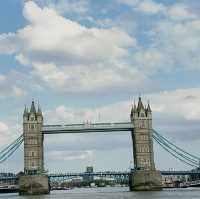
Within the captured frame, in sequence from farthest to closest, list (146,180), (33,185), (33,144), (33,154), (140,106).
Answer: (140,106) → (33,144) → (33,154) → (146,180) → (33,185)

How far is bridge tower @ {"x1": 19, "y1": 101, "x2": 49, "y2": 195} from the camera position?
119m

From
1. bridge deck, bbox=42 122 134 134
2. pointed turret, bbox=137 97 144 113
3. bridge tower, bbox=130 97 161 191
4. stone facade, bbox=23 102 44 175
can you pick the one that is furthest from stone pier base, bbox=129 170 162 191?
stone facade, bbox=23 102 44 175

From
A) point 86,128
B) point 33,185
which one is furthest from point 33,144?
point 86,128

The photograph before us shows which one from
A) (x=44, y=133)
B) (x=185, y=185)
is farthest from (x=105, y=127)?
(x=185, y=185)

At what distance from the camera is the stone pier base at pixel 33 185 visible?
387ft

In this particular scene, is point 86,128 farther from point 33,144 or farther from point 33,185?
point 33,185

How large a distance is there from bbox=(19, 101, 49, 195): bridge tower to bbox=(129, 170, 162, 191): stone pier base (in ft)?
56.6

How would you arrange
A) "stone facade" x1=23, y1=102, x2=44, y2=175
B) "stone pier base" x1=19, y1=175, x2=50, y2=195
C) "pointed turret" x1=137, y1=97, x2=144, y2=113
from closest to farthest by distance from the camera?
"stone pier base" x1=19, y1=175, x2=50, y2=195 → "stone facade" x1=23, y1=102, x2=44, y2=175 → "pointed turret" x1=137, y1=97, x2=144, y2=113

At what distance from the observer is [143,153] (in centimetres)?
12438

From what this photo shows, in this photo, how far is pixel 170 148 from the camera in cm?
13138

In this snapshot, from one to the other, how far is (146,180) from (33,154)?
2287 centimetres

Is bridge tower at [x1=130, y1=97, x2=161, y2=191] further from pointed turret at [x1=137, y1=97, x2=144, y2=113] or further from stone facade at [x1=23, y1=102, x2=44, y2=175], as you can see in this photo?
stone facade at [x1=23, y1=102, x2=44, y2=175]

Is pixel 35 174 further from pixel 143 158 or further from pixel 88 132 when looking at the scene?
pixel 143 158

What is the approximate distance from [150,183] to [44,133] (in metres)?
23.3
